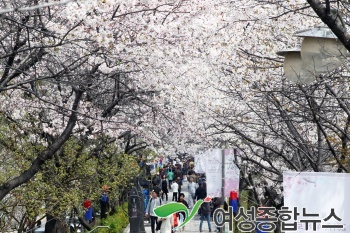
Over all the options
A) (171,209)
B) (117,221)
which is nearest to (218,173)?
(171,209)

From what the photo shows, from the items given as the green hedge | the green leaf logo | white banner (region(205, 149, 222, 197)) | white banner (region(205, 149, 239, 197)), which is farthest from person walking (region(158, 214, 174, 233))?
white banner (region(205, 149, 222, 197))

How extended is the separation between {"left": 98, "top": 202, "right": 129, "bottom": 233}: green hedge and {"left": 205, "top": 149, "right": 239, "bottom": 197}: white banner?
456 cm

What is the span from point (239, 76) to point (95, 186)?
A: 5.27 m

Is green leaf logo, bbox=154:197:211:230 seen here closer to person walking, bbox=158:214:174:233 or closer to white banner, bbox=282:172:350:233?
person walking, bbox=158:214:174:233

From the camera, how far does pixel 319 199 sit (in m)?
7.46

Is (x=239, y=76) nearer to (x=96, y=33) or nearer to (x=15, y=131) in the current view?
(x=96, y=33)

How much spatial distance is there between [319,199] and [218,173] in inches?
346

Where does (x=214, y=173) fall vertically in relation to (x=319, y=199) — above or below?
above

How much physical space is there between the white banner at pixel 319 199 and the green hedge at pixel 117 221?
12524mm

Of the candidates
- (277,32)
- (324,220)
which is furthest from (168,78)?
(324,220)

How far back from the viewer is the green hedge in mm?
20580

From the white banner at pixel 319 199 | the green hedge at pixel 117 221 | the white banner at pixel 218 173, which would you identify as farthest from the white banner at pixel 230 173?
the white banner at pixel 319 199

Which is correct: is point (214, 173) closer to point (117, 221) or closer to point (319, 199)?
point (117, 221)

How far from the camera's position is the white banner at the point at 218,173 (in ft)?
53.1
